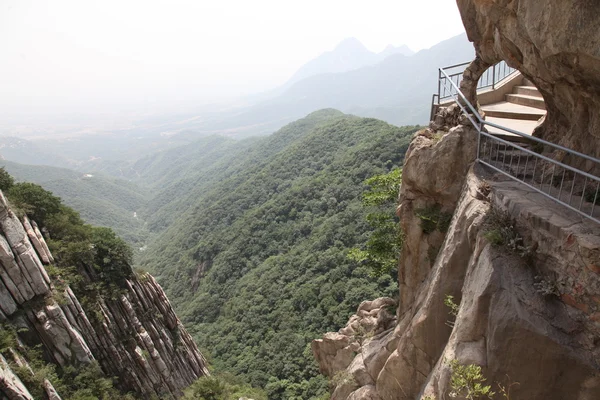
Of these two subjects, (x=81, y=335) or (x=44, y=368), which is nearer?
(x=44, y=368)

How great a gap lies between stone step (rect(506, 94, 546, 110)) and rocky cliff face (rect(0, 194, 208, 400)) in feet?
71.2

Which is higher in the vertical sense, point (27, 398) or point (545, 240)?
point (545, 240)

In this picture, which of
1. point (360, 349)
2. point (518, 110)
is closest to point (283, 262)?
point (360, 349)

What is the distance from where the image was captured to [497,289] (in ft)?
17.7

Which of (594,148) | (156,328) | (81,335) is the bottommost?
(156,328)

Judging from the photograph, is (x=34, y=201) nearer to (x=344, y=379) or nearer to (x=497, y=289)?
(x=344, y=379)

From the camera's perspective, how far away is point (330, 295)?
32875 millimetres

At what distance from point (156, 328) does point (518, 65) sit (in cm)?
2467

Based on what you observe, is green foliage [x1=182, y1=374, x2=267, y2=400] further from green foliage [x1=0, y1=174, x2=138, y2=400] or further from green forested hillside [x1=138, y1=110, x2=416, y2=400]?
green forested hillside [x1=138, y1=110, x2=416, y2=400]

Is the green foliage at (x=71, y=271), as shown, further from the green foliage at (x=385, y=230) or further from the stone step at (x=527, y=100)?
the stone step at (x=527, y=100)

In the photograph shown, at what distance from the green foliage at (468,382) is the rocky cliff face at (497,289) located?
7.8 inches

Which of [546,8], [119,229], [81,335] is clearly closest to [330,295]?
[81,335]

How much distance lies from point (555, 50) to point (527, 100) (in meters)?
7.20

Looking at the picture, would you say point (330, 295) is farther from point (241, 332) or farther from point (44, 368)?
point (44, 368)
